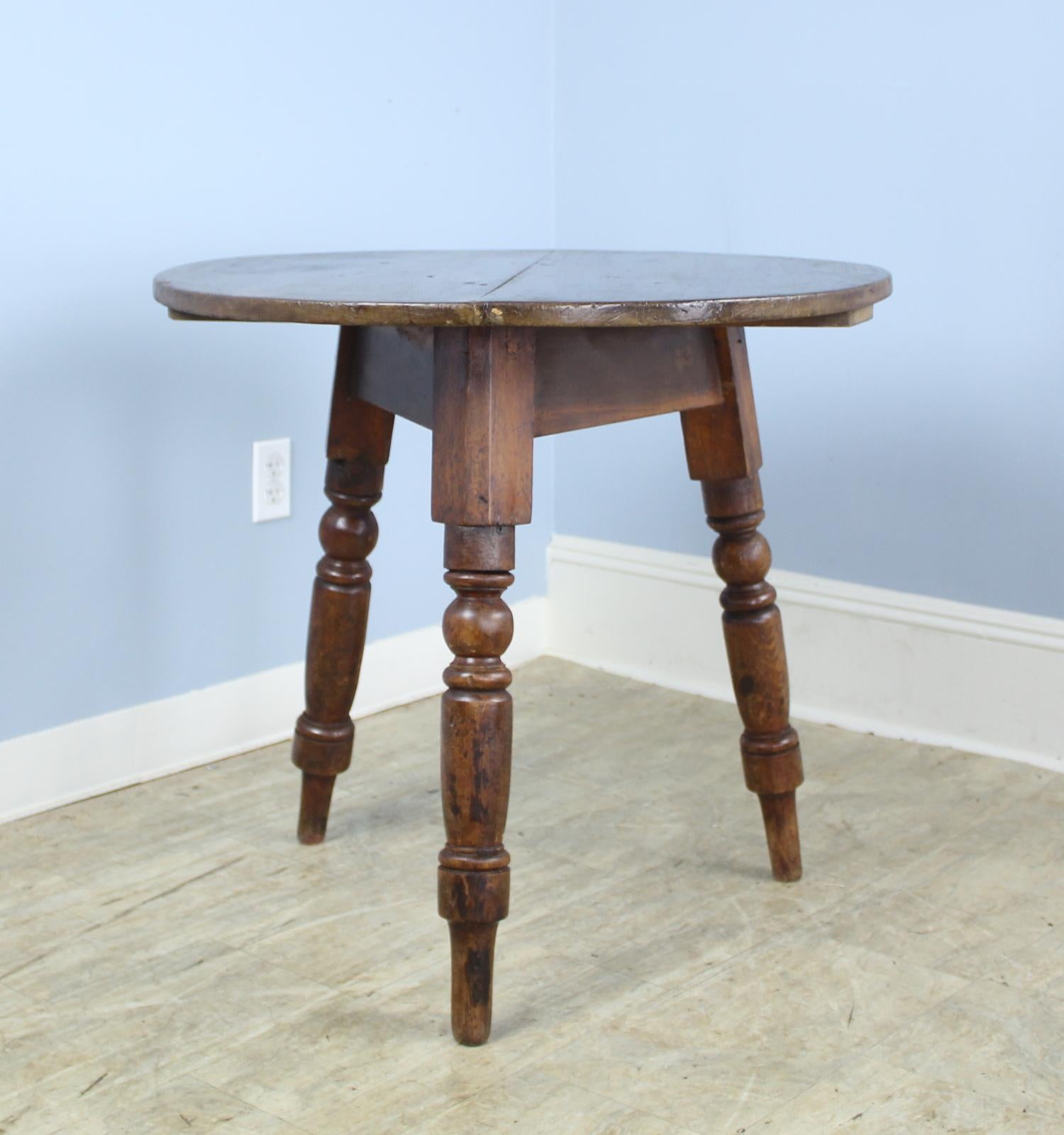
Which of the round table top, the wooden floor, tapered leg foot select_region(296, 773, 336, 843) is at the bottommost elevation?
the wooden floor

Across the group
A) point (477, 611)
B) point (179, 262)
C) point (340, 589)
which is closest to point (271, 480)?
point (179, 262)

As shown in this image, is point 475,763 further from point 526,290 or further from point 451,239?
point 451,239

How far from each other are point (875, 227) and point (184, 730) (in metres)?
0.95

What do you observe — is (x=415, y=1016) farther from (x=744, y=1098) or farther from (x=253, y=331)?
(x=253, y=331)

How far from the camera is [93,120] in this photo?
147cm

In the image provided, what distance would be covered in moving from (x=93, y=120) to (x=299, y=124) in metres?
0.26

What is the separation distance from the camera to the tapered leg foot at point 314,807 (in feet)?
4.68

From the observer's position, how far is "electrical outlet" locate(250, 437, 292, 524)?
1677 millimetres

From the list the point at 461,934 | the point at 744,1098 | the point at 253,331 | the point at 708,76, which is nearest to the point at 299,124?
the point at 253,331

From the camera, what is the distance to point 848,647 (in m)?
1.79

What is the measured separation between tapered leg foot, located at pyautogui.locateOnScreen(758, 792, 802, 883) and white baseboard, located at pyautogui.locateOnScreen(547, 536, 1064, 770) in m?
0.44

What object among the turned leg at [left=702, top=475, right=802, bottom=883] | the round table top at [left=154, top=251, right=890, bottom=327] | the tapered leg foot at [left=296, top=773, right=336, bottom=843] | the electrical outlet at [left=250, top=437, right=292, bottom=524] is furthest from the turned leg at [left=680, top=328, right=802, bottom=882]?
the electrical outlet at [left=250, top=437, right=292, bottom=524]

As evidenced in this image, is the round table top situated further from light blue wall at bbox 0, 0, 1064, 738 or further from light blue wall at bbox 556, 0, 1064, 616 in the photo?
light blue wall at bbox 556, 0, 1064, 616

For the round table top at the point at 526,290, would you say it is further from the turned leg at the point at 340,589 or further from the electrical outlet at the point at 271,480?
the electrical outlet at the point at 271,480
